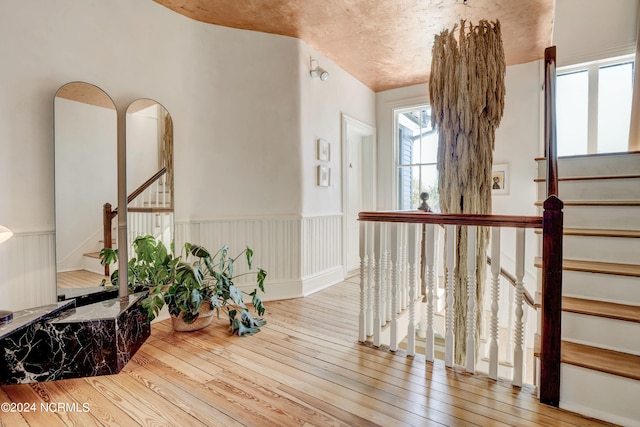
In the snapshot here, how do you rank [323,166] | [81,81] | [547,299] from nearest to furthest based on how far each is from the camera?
[547,299] < [81,81] < [323,166]

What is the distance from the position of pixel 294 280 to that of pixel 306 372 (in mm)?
1581

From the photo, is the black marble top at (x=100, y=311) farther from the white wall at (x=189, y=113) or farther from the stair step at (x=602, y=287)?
the stair step at (x=602, y=287)

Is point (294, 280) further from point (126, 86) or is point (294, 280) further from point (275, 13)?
point (275, 13)

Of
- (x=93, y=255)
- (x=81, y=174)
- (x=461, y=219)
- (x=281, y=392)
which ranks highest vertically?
(x=81, y=174)

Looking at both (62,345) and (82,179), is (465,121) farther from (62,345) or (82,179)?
(62,345)

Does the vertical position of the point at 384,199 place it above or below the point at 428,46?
below

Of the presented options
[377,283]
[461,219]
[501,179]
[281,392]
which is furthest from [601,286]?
[501,179]

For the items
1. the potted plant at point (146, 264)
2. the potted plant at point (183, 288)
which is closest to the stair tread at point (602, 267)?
the potted plant at point (183, 288)

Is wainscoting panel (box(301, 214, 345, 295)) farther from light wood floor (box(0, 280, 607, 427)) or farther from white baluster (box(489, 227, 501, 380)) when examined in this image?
white baluster (box(489, 227, 501, 380))

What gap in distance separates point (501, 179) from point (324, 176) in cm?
236

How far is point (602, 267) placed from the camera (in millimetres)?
1788

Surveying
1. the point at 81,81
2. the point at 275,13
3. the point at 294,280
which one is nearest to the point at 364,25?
the point at 275,13

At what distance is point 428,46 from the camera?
3564 millimetres

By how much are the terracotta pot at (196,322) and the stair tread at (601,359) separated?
2.29 meters
